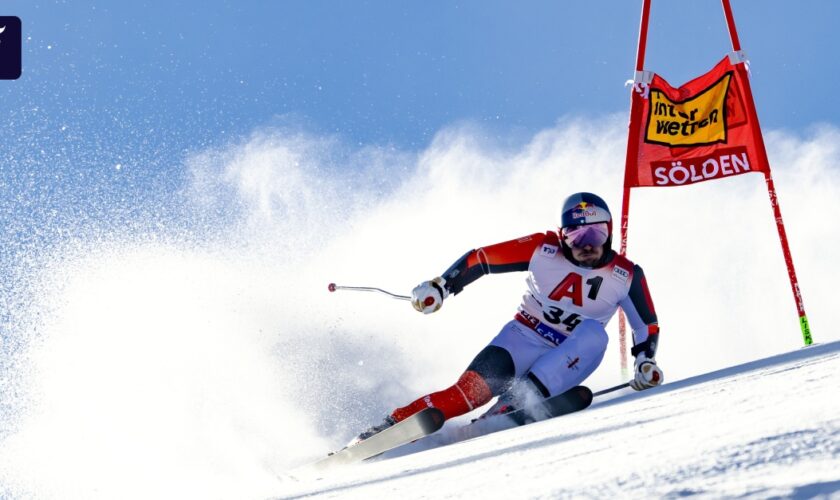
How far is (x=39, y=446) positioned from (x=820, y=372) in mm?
6694

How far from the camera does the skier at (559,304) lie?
210 inches

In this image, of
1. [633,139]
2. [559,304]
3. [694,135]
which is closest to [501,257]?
[559,304]

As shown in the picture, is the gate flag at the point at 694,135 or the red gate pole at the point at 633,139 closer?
the red gate pole at the point at 633,139

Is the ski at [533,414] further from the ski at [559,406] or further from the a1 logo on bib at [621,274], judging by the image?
the a1 logo on bib at [621,274]

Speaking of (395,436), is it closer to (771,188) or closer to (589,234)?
(589,234)

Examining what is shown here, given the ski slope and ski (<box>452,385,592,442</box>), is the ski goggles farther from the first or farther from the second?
the ski slope

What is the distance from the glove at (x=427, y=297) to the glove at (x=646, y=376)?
129 centimetres

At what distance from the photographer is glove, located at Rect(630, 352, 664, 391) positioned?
543cm

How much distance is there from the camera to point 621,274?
229 inches

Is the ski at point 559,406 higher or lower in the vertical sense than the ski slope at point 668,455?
higher

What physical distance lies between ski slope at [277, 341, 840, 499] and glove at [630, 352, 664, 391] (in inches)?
66.5

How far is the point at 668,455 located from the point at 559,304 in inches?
154

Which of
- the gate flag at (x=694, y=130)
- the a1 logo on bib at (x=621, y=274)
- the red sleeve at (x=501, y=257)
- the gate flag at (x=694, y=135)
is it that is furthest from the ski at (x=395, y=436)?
the gate flag at (x=694, y=135)

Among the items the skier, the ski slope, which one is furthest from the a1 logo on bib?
the ski slope
